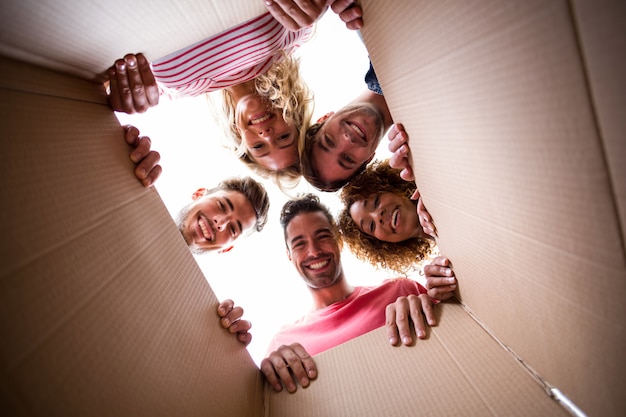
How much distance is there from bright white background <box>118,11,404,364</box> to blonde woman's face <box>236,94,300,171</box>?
22 cm

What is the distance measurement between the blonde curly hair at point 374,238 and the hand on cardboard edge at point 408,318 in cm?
88

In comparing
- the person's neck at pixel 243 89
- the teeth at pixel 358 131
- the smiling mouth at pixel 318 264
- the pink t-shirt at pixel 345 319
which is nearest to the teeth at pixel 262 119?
the person's neck at pixel 243 89

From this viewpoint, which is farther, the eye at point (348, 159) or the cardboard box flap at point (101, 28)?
the eye at point (348, 159)

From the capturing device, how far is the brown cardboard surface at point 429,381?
1.84 ft

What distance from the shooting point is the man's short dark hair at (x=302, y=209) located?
5.96 ft

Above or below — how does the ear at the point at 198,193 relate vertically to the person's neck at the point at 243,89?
below

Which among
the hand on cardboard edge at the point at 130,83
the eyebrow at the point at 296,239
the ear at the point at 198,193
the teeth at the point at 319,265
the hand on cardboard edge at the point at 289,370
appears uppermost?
the hand on cardboard edge at the point at 130,83

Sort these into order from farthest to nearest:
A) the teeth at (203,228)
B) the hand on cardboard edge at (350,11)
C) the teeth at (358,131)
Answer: the teeth at (203,228) < the teeth at (358,131) < the hand on cardboard edge at (350,11)

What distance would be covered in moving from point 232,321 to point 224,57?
769 mm

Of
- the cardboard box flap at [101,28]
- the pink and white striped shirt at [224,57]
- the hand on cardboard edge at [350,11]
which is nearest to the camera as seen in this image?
the cardboard box flap at [101,28]

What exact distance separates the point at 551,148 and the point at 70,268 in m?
0.52

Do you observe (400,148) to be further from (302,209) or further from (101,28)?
(302,209)

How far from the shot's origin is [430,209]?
0.74 meters

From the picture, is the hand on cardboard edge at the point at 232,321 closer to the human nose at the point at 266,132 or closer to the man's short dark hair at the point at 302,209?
the human nose at the point at 266,132
